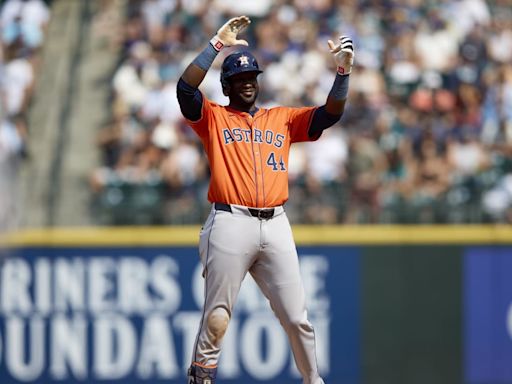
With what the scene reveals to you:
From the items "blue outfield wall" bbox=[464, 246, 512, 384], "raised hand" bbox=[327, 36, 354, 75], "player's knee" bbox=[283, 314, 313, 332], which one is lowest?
"blue outfield wall" bbox=[464, 246, 512, 384]

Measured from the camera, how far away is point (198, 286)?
432 inches

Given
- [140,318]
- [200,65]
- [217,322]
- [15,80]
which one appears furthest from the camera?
[15,80]

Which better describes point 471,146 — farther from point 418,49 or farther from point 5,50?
point 5,50

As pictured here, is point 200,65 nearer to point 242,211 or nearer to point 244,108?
point 244,108

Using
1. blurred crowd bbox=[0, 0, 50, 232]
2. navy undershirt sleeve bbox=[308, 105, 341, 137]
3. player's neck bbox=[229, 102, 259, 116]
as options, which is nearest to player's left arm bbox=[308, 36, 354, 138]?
navy undershirt sleeve bbox=[308, 105, 341, 137]

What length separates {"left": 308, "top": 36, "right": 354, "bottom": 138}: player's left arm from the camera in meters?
6.42

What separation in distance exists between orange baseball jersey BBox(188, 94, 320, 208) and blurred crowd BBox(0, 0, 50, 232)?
4.95m

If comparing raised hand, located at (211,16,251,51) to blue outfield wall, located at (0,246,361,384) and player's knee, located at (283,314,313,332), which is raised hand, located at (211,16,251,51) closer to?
player's knee, located at (283,314,313,332)

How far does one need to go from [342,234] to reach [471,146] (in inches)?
70.4

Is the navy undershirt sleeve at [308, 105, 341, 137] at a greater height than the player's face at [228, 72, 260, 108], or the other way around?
the player's face at [228, 72, 260, 108]

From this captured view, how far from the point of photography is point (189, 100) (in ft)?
20.8

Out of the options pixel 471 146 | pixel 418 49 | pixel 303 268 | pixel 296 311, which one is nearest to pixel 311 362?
pixel 296 311

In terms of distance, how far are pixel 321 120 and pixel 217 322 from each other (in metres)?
1.36

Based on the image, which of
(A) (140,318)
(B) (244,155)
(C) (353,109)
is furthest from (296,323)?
(C) (353,109)
